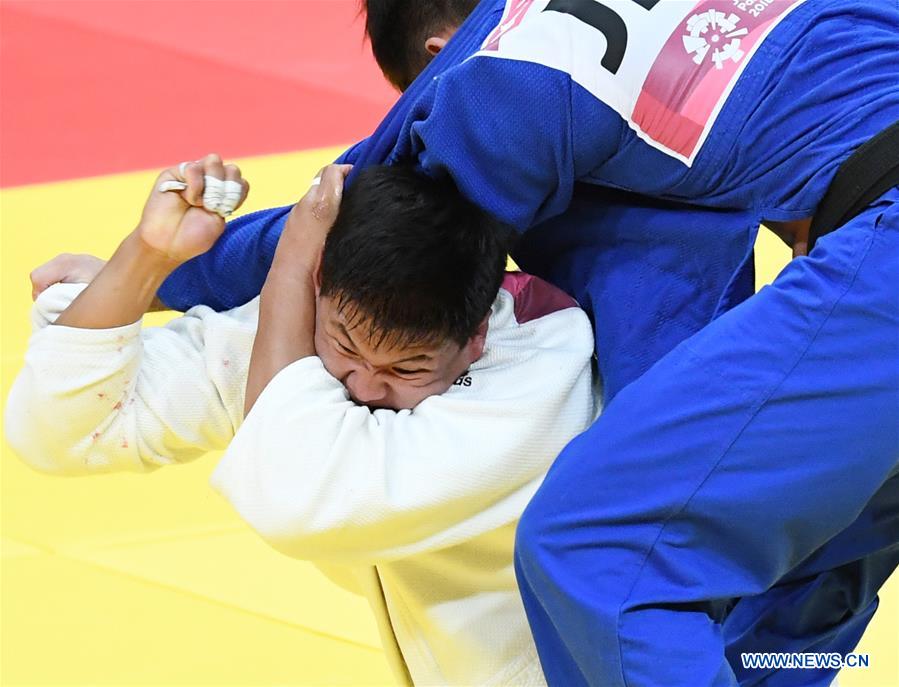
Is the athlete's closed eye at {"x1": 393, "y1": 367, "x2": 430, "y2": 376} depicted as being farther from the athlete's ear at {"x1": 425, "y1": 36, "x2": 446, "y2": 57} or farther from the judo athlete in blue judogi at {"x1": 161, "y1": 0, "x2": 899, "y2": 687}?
the athlete's ear at {"x1": 425, "y1": 36, "x2": 446, "y2": 57}

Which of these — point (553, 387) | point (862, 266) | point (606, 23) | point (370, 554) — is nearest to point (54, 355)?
point (370, 554)

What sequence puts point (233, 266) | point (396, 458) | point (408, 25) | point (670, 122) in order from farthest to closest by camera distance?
point (408, 25) < point (233, 266) < point (396, 458) < point (670, 122)

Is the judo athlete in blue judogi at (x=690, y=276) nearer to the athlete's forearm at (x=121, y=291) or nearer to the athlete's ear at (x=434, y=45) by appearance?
the athlete's ear at (x=434, y=45)

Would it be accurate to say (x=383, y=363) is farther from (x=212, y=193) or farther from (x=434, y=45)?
(x=434, y=45)

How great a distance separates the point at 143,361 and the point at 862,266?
108cm

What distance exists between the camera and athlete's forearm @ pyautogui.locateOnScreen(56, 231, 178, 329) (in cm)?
197

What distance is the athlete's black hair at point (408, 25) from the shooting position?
2.35m

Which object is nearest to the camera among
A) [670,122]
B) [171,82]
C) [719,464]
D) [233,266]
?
[719,464]

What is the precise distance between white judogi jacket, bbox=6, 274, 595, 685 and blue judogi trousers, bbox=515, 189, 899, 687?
0.71 feet

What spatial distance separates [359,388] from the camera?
193 centimetres

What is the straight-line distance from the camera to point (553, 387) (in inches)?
75.5

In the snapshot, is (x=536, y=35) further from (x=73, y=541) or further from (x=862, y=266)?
(x=73, y=541)

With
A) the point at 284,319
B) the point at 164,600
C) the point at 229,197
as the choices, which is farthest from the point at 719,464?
the point at 164,600

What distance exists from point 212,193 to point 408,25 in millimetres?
569
